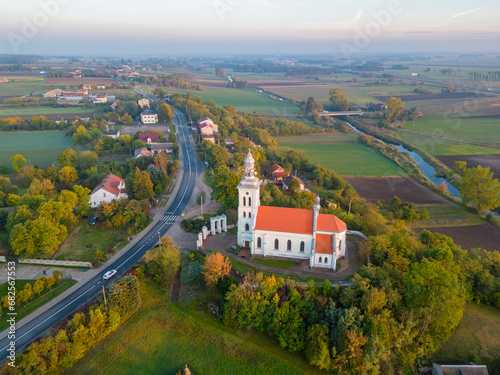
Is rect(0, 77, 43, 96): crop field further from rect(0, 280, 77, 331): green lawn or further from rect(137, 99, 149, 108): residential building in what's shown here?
rect(0, 280, 77, 331): green lawn

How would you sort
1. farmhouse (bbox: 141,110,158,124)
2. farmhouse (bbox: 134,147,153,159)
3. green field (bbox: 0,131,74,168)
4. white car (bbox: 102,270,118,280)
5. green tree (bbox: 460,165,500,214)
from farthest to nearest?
farmhouse (bbox: 141,110,158,124), green field (bbox: 0,131,74,168), farmhouse (bbox: 134,147,153,159), green tree (bbox: 460,165,500,214), white car (bbox: 102,270,118,280)

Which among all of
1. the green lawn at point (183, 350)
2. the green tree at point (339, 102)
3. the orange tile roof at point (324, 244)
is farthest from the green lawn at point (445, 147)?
the green lawn at point (183, 350)

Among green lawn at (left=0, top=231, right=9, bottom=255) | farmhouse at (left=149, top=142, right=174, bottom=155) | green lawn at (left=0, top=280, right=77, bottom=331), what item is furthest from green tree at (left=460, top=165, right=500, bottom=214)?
green lawn at (left=0, top=231, right=9, bottom=255)

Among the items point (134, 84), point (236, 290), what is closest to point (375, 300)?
point (236, 290)

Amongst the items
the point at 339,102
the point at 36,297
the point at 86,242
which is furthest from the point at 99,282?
the point at 339,102

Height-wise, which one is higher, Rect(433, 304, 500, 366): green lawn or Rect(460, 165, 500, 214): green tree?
Rect(460, 165, 500, 214): green tree

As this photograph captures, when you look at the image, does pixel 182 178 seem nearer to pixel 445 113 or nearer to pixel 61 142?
pixel 61 142

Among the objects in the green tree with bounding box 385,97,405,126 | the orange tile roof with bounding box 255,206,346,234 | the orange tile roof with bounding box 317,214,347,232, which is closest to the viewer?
the orange tile roof with bounding box 317,214,347,232

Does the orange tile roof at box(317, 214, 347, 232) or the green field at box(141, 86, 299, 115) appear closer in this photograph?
the orange tile roof at box(317, 214, 347, 232)

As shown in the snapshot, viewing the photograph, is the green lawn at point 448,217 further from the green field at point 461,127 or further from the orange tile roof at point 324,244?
the green field at point 461,127
